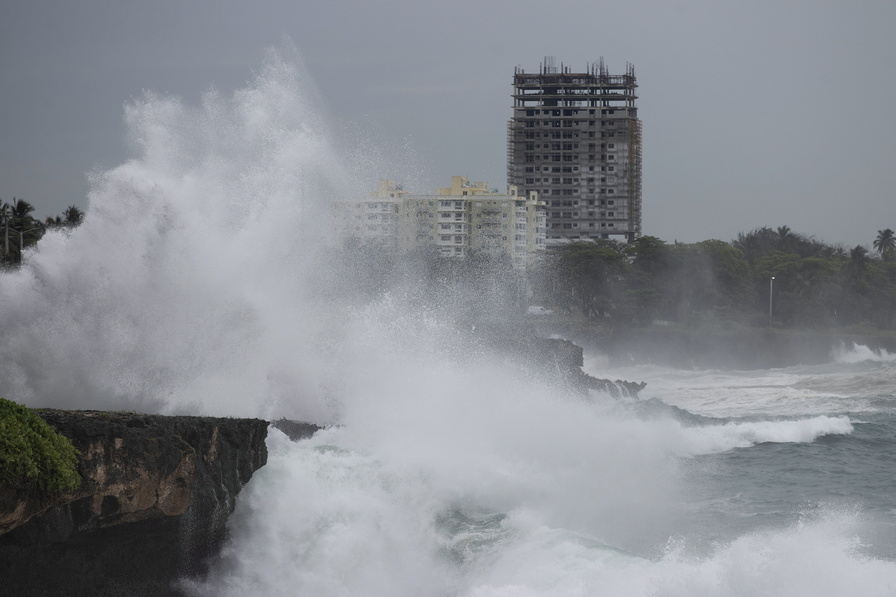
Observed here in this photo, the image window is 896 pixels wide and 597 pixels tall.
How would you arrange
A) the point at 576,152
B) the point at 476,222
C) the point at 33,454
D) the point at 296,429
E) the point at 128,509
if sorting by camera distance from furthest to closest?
1. the point at 576,152
2. the point at 476,222
3. the point at 296,429
4. the point at 128,509
5. the point at 33,454

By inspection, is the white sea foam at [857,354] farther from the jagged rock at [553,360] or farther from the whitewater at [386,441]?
the whitewater at [386,441]

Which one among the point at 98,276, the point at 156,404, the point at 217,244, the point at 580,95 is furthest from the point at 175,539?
the point at 580,95

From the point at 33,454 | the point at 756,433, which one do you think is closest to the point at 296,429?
the point at 33,454

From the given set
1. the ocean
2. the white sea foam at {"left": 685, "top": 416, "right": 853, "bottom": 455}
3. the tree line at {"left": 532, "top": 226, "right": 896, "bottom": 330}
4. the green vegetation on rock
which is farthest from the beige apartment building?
the green vegetation on rock

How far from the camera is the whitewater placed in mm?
14133

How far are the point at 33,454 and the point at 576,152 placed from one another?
128m

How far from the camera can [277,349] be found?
22594mm

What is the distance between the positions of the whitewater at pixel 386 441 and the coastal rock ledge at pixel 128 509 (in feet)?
2.48

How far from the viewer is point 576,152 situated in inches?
5330

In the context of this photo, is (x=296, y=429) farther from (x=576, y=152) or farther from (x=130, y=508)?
(x=576, y=152)

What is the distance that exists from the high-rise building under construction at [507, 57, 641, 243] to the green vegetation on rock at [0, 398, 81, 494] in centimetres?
12456

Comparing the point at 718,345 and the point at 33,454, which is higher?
the point at 33,454

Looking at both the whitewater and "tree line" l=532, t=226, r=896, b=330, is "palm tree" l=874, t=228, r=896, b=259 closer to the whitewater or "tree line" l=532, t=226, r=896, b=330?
"tree line" l=532, t=226, r=896, b=330

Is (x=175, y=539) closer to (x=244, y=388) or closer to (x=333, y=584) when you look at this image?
(x=333, y=584)
